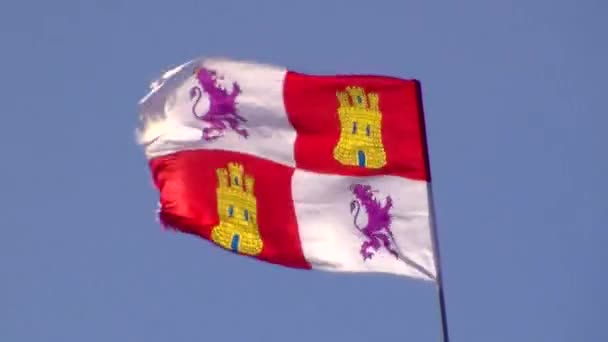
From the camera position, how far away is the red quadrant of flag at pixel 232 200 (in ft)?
66.5

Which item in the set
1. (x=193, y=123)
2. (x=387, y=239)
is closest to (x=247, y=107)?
(x=193, y=123)

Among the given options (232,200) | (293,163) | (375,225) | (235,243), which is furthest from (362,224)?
(232,200)

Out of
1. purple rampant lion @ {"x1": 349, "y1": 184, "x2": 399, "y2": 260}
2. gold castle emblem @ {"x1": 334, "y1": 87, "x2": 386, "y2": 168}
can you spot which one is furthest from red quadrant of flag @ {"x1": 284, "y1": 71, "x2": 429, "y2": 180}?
purple rampant lion @ {"x1": 349, "y1": 184, "x2": 399, "y2": 260}

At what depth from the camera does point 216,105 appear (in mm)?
20500

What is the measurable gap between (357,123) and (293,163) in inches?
37.5

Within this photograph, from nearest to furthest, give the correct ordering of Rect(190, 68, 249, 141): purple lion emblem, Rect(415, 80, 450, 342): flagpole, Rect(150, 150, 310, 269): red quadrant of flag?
Rect(415, 80, 450, 342): flagpole, Rect(150, 150, 310, 269): red quadrant of flag, Rect(190, 68, 249, 141): purple lion emblem

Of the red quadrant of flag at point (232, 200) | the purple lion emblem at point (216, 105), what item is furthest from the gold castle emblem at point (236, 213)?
the purple lion emblem at point (216, 105)

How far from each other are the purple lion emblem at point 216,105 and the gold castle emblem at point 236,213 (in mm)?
386

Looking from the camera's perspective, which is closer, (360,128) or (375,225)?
(375,225)

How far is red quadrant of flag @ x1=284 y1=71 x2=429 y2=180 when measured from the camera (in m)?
19.4

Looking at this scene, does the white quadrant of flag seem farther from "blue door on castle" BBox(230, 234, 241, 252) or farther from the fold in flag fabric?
"blue door on castle" BBox(230, 234, 241, 252)

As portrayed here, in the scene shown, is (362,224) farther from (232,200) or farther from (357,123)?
(232,200)

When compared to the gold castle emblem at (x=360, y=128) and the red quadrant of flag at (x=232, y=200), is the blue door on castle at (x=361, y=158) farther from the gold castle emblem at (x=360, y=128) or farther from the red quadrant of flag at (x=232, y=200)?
the red quadrant of flag at (x=232, y=200)

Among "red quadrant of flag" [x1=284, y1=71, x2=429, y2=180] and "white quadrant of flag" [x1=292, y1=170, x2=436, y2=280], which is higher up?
"red quadrant of flag" [x1=284, y1=71, x2=429, y2=180]
